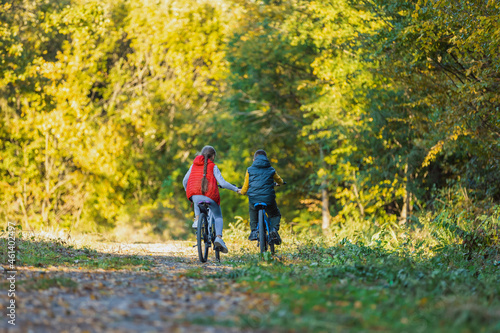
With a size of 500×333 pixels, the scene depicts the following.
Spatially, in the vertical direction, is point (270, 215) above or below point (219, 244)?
above

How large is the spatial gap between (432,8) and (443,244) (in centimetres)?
414

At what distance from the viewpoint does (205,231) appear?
9.70 m

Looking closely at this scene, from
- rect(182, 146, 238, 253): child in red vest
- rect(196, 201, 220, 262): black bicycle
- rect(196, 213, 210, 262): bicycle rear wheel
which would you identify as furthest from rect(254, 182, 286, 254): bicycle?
rect(196, 213, 210, 262): bicycle rear wheel

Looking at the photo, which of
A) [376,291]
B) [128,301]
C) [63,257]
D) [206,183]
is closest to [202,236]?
[206,183]

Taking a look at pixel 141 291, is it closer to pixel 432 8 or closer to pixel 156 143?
pixel 432 8

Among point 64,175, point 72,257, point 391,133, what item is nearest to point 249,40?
point 391,133

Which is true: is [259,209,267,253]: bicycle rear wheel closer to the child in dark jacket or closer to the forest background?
the child in dark jacket

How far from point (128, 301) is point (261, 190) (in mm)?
4666

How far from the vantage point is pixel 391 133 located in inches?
682

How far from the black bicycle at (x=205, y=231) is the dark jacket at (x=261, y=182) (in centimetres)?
76

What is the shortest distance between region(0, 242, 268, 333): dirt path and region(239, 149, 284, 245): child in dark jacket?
88.5 inches

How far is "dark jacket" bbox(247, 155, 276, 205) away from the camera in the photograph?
9.92 metres

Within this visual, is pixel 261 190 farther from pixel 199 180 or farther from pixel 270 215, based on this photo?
pixel 199 180

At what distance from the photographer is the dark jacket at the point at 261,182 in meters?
9.92
